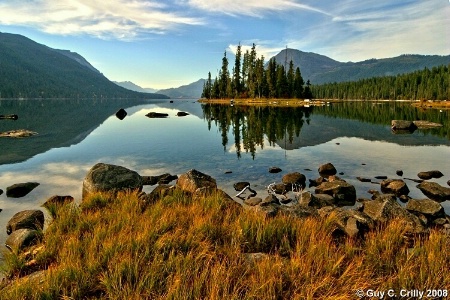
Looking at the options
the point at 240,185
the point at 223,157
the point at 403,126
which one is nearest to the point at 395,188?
the point at 240,185

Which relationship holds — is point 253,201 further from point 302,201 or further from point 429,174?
point 429,174

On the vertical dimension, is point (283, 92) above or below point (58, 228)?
above

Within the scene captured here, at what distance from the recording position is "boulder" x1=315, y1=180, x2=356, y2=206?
1421 centimetres

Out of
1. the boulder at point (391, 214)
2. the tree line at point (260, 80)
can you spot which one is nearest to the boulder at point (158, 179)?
the boulder at point (391, 214)

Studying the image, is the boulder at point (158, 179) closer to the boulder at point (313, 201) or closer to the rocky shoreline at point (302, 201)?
the rocky shoreline at point (302, 201)

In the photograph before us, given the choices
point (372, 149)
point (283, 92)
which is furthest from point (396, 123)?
point (283, 92)

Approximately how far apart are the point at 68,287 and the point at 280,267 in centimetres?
377

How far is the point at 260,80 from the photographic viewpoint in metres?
114

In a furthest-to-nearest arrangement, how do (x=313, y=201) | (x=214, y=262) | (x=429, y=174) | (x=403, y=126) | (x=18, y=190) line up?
1. (x=403, y=126)
2. (x=429, y=174)
3. (x=18, y=190)
4. (x=313, y=201)
5. (x=214, y=262)

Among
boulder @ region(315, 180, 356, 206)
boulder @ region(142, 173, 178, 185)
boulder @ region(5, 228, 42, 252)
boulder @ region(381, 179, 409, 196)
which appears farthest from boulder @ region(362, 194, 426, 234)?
boulder @ region(5, 228, 42, 252)

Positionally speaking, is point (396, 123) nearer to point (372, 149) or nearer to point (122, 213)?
point (372, 149)

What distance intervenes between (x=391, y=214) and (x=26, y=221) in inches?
502

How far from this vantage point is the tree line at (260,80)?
11531 centimetres

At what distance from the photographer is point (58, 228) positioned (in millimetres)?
8055
